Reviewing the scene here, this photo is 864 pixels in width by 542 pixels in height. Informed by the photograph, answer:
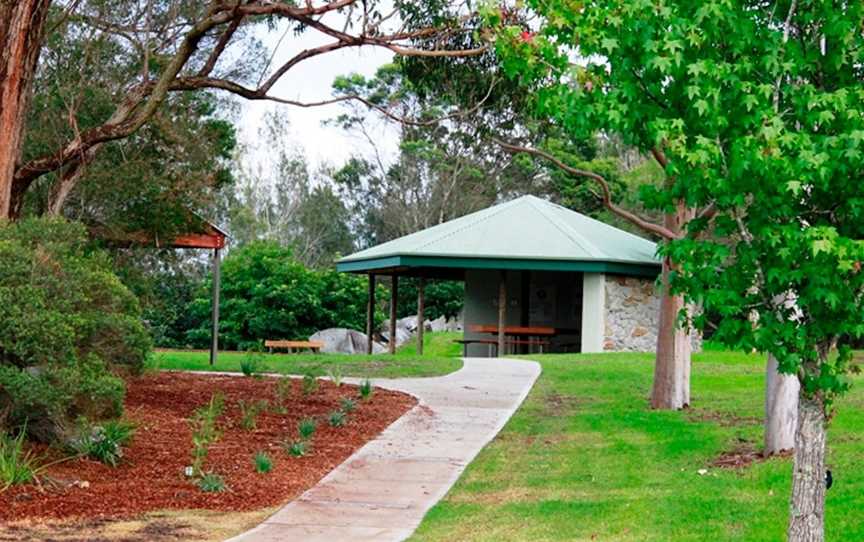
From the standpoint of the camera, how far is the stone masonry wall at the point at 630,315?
88.3ft

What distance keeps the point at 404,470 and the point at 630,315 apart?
56.5 feet

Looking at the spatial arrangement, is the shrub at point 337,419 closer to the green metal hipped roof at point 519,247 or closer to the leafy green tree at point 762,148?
the leafy green tree at point 762,148

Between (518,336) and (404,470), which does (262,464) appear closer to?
(404,470)

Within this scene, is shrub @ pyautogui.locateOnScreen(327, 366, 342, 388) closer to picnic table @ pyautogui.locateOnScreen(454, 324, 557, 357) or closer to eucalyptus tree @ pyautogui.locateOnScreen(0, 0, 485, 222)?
eucalyptus tree @ pyautogui.locateOnScreen(0, 0, 485, 222)

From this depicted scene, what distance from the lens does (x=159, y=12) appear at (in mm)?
17562

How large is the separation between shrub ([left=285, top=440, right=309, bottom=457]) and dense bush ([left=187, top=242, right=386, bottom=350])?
64.7ft

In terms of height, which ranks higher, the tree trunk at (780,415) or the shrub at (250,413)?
the tree trunk at (780,415)

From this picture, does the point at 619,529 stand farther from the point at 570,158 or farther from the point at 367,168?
the point at 367,168

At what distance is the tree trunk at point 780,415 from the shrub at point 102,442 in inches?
221

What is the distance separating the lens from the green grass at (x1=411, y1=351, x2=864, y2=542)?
7617mm

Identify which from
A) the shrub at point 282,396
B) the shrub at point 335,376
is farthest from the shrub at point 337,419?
the shrub at point 335,376

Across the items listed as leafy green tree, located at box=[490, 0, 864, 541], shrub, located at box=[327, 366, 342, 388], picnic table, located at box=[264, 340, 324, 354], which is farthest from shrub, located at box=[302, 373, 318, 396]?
picnic table, located at box=[264, 340, 324, 354]

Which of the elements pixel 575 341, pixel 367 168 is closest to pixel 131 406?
pixel 575 341

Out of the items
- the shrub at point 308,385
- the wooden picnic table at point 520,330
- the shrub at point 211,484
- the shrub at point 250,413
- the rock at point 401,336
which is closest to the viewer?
the shrub at point 211,484
